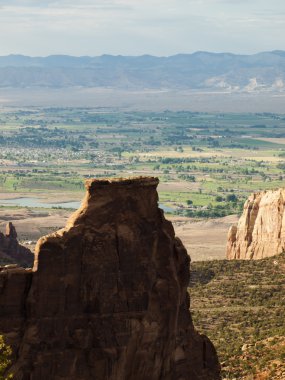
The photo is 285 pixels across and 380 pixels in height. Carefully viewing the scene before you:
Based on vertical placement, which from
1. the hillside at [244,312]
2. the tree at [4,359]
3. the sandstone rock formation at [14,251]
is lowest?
the sandstone rock formation at [14,251]

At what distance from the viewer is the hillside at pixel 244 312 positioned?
53312 mm

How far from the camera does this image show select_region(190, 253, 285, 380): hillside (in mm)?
53312

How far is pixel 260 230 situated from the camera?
92.3 metres

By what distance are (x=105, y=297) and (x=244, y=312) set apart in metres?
31.4

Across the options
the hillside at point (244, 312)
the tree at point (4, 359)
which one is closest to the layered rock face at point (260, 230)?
the hillside at point (244, 312)

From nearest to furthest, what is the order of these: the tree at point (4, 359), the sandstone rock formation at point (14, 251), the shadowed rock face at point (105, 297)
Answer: the tree at point (4, 359) < the shadowed rock face at point (105, 297) < the sandstone rock formation at point (14, 251)

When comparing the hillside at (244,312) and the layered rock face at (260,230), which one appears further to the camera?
the layered rock face at (260,230)

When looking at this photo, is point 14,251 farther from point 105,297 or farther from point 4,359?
point 4,359

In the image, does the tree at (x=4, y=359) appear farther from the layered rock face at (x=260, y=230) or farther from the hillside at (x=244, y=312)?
the layered rock face at (x=260, y=230)

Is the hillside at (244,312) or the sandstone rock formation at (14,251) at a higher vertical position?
the hillside at (244,312)

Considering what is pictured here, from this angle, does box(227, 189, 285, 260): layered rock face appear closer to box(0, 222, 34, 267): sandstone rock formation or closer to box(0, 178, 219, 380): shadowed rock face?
box(0, 222, 34, 267): sandstone rock formation

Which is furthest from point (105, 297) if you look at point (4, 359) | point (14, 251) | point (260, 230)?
point (14, 251)

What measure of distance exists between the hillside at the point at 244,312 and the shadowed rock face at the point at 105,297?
1248 cm

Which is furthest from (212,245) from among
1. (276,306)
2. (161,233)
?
(161,233)
